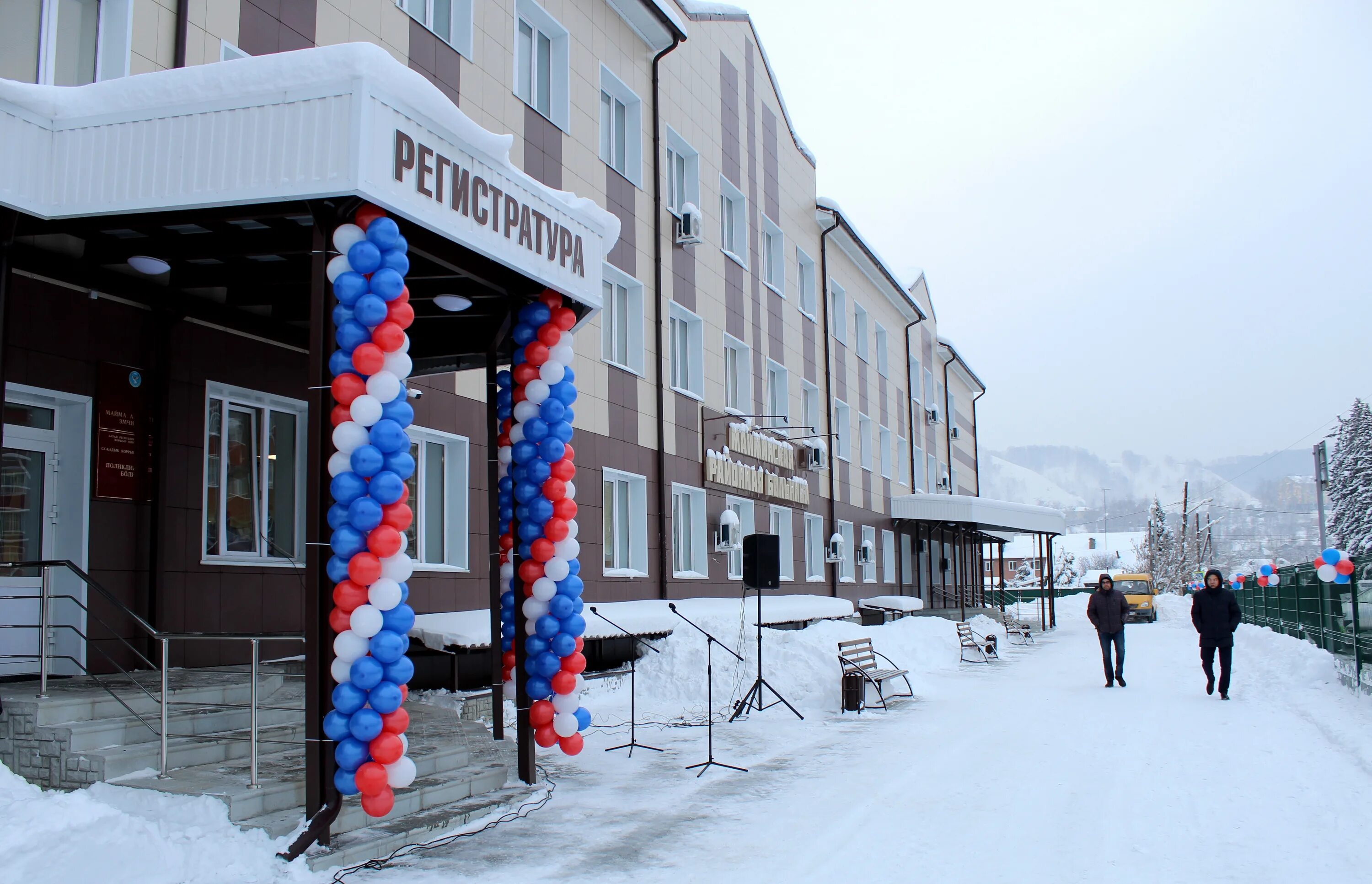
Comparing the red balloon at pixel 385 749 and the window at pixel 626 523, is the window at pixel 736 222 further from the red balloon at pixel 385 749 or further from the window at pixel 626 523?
the red balloon at pixel 385 749

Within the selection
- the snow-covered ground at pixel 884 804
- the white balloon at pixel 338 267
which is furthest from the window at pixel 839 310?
the white balloon at pixel 338 267

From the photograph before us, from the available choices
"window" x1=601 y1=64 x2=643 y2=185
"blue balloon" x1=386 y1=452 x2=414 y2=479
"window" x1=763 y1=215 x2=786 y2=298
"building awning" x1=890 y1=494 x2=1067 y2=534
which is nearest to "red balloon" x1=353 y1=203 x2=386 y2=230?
"blue balloon" x1=386 y1=452 x2=414 y2=479

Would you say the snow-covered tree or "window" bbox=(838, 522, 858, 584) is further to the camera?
the snow-covered tree

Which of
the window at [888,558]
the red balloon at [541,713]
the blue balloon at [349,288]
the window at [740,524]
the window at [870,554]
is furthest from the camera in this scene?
the window at [888,558]

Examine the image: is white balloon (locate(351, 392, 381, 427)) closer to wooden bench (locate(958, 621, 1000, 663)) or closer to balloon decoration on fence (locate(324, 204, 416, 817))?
balloon decoration on fence (locate(324, 204, 416, 817))

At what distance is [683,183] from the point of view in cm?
1956

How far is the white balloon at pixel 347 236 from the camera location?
622 centimetres

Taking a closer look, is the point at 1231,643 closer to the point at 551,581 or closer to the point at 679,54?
the point at 551,581

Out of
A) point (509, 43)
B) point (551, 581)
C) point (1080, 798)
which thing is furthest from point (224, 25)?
point (1080, 798)

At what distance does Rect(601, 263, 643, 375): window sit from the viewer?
16.3m

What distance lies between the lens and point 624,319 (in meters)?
16.8

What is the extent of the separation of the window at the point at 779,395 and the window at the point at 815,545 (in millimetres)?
2727

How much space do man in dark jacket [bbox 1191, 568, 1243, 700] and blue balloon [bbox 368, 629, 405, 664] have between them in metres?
11.1

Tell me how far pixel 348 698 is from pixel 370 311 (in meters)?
2.33
